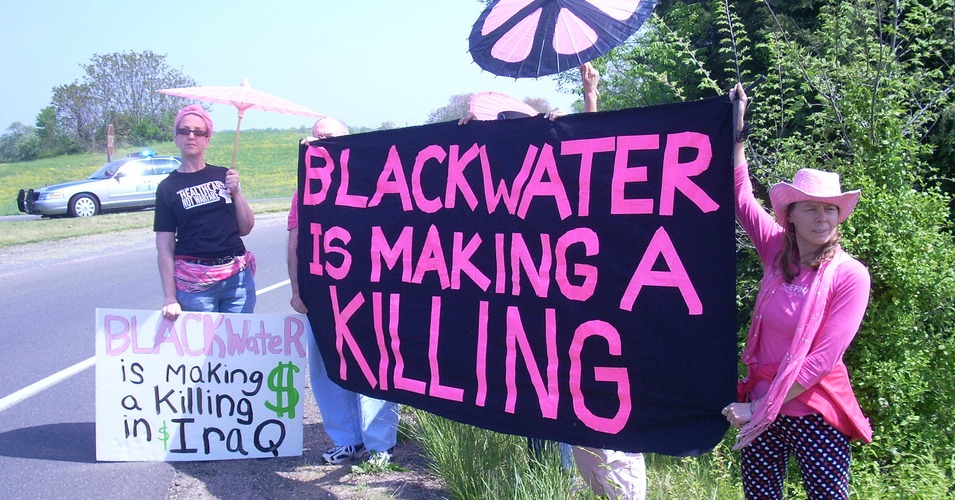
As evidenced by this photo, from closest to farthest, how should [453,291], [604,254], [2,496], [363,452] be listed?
[604,254] < [453,291] < [2,496] < [363,452]

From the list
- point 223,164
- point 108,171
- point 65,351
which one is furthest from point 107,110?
point 65,351

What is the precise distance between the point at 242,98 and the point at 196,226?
33.5 inches

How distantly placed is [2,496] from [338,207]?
2.22 metres

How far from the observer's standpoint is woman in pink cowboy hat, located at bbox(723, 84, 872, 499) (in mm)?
2527

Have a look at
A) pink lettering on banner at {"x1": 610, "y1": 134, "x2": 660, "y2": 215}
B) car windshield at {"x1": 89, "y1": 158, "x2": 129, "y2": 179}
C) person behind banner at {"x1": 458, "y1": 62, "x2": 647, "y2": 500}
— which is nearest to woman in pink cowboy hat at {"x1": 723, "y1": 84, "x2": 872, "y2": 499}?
pink lettering on banner at {"x1": 610, "y1": 134, "x2": 660, "y2": 215}

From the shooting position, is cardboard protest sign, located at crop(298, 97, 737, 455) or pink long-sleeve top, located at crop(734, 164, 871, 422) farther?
cardboard protest sign, located at crop(298, 97, 737, 455)

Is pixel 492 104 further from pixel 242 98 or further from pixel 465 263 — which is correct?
pixel 242 98

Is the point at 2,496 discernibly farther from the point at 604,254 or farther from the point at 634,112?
the point at 634,112

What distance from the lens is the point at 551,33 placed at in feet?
11.7

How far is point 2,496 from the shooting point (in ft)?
13.1

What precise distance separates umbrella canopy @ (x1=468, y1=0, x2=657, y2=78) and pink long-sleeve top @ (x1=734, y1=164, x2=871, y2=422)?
3.28ft

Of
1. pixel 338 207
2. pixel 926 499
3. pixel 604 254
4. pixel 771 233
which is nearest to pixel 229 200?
pixel 338 207

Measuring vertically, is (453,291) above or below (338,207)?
below

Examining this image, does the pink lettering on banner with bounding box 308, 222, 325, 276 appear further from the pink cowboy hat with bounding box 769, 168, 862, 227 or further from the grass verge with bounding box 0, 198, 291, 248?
the grass verge with bounding box 0, 198, 291, 248
